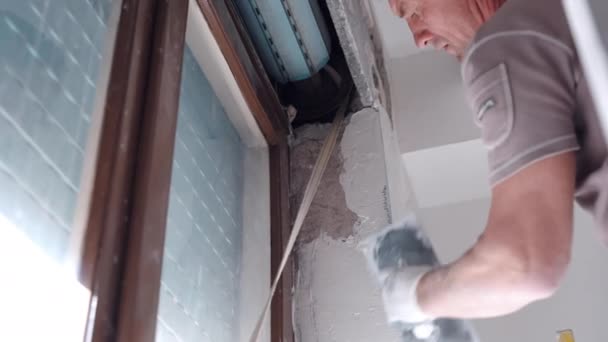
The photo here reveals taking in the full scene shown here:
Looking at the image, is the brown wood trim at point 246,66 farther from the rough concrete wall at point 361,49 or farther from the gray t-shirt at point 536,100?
the gray t-shirt at point 536,100

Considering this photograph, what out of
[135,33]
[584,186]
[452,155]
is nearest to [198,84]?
[135,33]

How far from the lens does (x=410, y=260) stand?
3.41 feet

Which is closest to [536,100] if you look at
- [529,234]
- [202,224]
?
[529,234]

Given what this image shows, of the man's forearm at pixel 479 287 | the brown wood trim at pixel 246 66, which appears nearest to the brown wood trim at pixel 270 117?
the brown wood trim at pixel 246 66

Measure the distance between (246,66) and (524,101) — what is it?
80 cm

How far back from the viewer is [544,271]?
2.58ft

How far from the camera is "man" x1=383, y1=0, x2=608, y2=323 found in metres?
0.79

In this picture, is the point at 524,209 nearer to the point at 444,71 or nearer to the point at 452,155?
the point at 452,155

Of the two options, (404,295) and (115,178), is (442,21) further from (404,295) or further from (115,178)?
(115,178)

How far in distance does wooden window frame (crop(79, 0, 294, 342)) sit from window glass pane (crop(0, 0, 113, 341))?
0.10 feet

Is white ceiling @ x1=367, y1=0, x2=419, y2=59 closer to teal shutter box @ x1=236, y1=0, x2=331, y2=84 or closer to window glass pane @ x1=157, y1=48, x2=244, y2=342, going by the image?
teal shutter box @ x1=236, y1=0, x2=331, y2=84

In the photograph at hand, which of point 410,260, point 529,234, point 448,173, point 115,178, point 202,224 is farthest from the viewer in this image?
point 448,173

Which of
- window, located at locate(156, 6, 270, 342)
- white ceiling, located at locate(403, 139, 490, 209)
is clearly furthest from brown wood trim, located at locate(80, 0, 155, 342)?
white ceiling, located at locate(403, 139, 490, 209)

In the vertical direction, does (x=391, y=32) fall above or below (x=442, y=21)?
above
